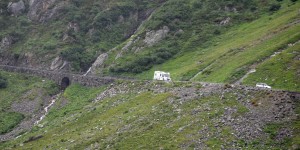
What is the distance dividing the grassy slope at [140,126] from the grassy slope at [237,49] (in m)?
22.4

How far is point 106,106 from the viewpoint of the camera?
74625 millimetres

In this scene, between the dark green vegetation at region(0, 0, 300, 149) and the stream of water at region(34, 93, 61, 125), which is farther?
the stream of water at region(34, 93, 61, 125)

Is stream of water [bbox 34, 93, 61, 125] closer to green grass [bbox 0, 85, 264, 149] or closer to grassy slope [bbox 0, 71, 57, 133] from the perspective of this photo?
grassy slope [bbox 0, 71, 57, 133]

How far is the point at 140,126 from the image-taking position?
5716cm

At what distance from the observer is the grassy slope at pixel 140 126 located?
48778 millimetres

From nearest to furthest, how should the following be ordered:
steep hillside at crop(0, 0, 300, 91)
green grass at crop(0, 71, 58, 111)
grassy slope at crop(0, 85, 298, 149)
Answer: grassy slope at crop(0, 85, 298, 149) < steep hillside at crop(0, 0, 300, 91) < green grass at crop(0, 71, 58, 111)

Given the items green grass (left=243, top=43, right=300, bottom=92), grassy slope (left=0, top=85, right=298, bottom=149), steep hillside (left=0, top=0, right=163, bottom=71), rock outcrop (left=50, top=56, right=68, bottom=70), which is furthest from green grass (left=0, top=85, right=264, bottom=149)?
steep hillside (left=0, top=0, right=163, bottom=71)

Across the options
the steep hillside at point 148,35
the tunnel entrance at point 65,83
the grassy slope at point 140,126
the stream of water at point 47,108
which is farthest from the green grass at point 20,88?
the grassy slope at point 140,126

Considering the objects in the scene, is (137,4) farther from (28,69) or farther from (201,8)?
(28,69)

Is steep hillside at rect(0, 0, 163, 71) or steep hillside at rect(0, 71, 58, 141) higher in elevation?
steep hillside at rect(0, 0, 163, 71)

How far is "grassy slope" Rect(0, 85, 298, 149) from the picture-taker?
48778 mm

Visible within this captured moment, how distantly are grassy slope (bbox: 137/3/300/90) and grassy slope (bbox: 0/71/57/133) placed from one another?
1042 inches

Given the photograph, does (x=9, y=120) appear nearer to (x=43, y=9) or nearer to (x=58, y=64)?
(x=58, y=64)

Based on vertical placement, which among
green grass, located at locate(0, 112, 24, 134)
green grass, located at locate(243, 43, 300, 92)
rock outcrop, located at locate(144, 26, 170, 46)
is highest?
rock outcrop, located at locate(144, 26, 170, 46)
